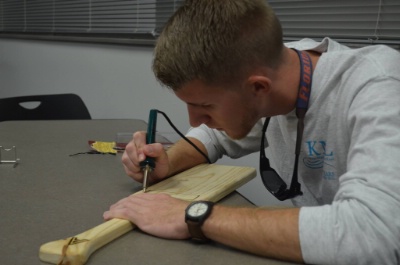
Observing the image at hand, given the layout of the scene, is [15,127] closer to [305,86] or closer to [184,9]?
[184,9]

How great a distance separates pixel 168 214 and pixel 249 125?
322 mm

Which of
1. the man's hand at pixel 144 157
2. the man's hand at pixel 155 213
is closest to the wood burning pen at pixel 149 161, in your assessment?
the man's hand at pixel 144 157

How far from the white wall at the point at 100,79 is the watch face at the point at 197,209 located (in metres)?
1.08

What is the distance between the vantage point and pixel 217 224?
0.84 m

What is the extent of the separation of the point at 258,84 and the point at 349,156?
265 mm

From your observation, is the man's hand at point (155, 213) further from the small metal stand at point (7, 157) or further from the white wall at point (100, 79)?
the white wall at point (100, 79)

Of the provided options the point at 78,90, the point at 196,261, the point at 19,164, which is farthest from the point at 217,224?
the point at 78,90

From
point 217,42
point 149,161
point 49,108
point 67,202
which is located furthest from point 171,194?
point 49,108

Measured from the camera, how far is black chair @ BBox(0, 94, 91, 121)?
87.7 inches

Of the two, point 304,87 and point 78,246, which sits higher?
point 304,87

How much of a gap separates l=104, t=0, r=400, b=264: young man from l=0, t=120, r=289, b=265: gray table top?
40 millimetres

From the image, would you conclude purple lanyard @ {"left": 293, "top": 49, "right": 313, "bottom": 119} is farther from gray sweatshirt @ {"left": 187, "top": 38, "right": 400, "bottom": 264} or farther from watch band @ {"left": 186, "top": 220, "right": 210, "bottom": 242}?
watch band @ {"left": 186, "top": 220, "right": 210, "bottom": 242}

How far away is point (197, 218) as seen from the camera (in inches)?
33.6

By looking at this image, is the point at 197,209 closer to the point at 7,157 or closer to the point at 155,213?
the point at 155,213
